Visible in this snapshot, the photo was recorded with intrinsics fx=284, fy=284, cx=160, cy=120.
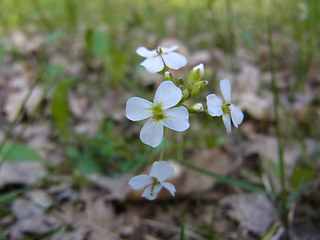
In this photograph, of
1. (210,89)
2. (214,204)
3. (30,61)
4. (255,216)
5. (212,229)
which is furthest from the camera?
(30,61)

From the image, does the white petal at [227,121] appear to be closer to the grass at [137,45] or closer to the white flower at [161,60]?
the white flower at [161,60]

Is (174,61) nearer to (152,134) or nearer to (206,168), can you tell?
(152,134)

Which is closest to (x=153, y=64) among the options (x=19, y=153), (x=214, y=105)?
(x=214, y=105)

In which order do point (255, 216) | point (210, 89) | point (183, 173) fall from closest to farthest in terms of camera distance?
point (255, 216) → point (183, 173) → point (210, 89)

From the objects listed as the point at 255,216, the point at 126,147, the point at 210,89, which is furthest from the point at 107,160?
the point at 210,89

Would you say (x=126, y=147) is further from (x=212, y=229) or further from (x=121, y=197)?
(x=212, y=229)

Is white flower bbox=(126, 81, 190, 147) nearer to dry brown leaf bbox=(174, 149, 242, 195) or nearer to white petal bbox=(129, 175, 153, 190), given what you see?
white petal bbox=(129, 175, 153, 190)

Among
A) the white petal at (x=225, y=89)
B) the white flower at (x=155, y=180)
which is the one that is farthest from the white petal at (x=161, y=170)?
the white petal at (x=225, y=89)
